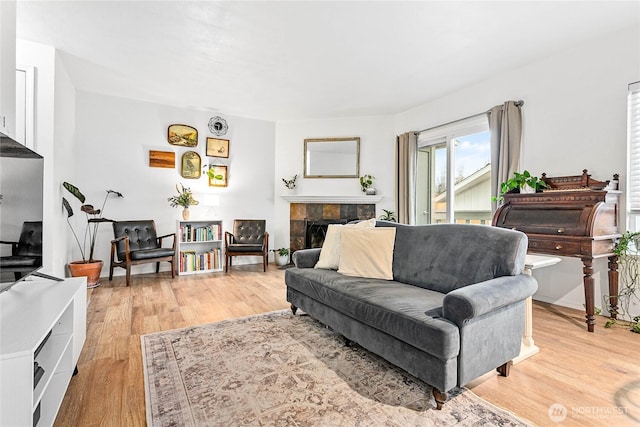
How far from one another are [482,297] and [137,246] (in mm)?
4474

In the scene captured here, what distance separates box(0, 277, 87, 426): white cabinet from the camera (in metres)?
1.02

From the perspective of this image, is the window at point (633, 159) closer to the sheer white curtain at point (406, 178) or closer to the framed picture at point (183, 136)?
the sheer white curtain at point (406, 178)

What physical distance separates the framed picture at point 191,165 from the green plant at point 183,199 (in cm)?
22

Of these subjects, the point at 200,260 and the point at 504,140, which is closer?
the point at 504,140

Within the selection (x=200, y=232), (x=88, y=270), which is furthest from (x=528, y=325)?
(x=88, y=270)

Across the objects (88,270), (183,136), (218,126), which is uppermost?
(218,126)

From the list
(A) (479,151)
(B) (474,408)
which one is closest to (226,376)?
(B) (474,408)

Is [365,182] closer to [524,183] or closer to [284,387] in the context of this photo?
[524,183]

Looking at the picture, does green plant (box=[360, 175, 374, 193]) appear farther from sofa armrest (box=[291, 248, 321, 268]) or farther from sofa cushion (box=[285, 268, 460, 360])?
sofa cushion (box=[285, 268, 460, 360])

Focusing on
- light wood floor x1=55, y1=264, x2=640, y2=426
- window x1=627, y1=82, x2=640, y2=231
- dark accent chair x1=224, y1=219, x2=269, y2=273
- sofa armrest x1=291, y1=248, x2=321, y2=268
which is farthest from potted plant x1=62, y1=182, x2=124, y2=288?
window x1=627, y1=82, x2=640, y2=231

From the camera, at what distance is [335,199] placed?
17.9ft

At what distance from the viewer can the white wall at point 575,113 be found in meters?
2.84

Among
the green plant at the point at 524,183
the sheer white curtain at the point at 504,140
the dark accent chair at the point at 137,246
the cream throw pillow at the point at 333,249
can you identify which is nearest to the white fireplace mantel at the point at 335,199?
the sheer white curtain at the point at 504,140

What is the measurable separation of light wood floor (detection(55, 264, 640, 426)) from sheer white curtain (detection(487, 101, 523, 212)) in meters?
1.54
